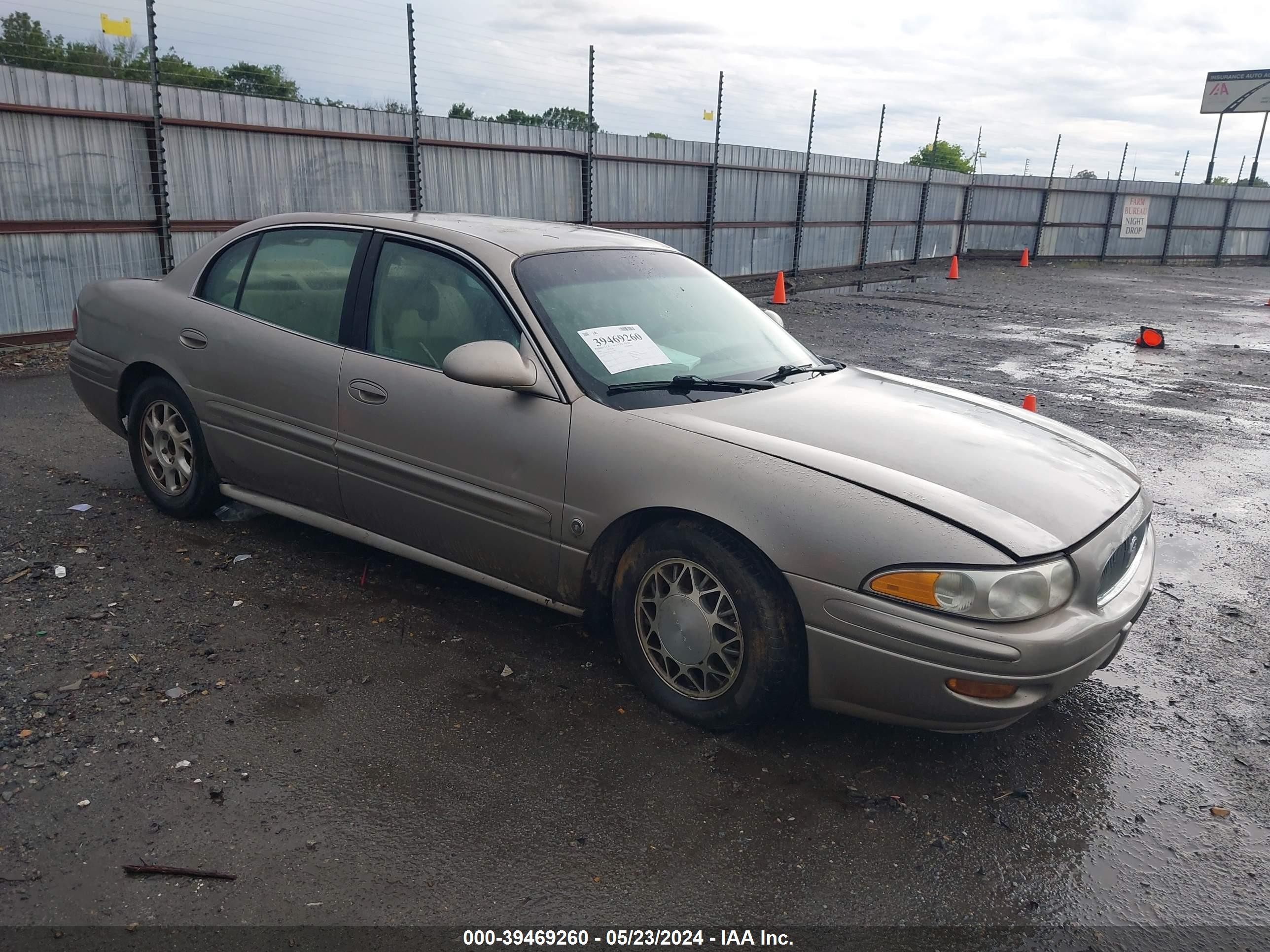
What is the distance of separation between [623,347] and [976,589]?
5.32 feet

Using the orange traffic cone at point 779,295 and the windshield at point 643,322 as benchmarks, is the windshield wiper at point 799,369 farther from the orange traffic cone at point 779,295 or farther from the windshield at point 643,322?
the orange traffic cone at point 779,295

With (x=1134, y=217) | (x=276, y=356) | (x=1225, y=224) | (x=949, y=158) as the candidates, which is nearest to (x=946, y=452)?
(x=276, y=356)

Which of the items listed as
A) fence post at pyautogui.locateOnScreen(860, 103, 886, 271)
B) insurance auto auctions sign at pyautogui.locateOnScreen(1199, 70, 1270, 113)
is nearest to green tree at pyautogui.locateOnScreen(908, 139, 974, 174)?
insurance auto auctions sign at pyautogui.locateOnScreen(1199, 70, 1270, 113)

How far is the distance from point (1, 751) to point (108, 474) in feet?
9.99

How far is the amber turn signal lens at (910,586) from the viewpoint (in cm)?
281

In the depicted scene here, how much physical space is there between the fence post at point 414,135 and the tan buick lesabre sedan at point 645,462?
8.03 m

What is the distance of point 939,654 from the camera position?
9.13ft

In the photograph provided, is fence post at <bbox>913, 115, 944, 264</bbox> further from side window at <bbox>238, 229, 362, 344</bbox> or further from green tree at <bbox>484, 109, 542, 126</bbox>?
side window at <bbox>238, 229, 362, 344</bbox>

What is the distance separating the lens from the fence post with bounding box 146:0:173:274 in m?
9.92

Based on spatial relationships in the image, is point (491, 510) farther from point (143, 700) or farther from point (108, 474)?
point (108, 474)

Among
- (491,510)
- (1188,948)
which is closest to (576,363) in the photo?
(491,510)

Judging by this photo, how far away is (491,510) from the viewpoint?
11.9 feet

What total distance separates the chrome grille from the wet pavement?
1.97ft

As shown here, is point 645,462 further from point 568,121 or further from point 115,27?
point 568,121
